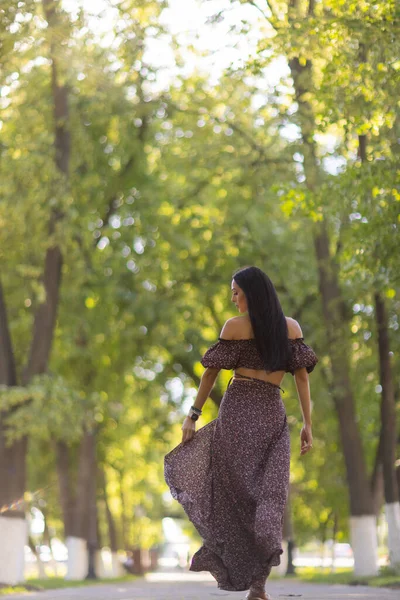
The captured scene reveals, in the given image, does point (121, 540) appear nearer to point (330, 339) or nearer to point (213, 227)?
point (213, 227)

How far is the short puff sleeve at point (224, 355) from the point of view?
8.01 m

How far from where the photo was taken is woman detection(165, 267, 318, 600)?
7910mm

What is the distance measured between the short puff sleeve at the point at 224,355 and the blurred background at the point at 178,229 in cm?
537

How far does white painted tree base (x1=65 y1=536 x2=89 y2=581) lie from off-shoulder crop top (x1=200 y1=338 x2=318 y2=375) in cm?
2163

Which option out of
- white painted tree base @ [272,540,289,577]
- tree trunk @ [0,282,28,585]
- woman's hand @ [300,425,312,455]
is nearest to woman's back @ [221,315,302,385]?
woman's hand @ [300,425,312,455]

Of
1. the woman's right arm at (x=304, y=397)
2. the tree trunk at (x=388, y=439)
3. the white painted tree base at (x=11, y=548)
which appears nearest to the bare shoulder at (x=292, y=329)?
the woman's right arm at (x=304, y=397)

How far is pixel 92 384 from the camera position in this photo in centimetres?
2852

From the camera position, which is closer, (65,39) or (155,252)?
(65,39)

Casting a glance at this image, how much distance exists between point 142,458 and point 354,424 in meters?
16.1

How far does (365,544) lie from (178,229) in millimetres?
8441

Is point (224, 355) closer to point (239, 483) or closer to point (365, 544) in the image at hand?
point (239, 483)

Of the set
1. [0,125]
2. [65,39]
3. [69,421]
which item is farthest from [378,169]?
[0,125]

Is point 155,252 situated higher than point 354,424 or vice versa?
→ point 155,252

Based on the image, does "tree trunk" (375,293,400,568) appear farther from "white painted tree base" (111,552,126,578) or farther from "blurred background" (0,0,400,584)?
"white painted tree base" (111,552,126,578)
